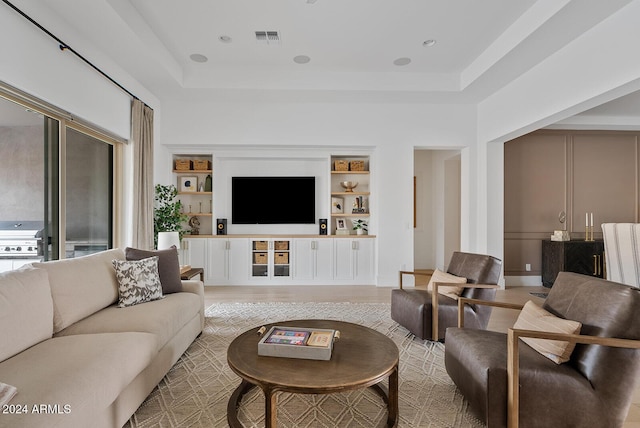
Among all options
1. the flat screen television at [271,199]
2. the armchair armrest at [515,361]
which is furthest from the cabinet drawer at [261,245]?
the armchair armrest at [515,361]

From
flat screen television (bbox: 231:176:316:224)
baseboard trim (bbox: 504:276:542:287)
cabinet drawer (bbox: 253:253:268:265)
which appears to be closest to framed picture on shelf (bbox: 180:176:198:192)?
flat screen television (bbox: 231:176:316:224)

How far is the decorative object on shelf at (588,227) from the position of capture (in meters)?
4.93

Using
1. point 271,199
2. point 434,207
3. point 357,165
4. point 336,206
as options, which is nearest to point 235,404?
point 271,199

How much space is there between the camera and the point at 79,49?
3.07 metres

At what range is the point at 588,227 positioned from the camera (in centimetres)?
517

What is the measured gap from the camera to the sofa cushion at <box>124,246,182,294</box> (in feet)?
9.36

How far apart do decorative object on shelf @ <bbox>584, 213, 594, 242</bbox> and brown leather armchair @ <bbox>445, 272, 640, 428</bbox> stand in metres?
4.22

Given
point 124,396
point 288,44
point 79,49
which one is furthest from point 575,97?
point 79,49

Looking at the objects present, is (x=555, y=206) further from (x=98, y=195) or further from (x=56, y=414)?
(x=98, y=195)

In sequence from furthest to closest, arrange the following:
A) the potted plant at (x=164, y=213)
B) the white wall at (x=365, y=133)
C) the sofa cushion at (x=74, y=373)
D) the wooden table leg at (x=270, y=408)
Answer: the white wall at (x=365, y=133) < the potted plant at (x=164, y=213) < the wooden table leg at (x=270, y=408) < the sofa cushion at (x=74, y=373)

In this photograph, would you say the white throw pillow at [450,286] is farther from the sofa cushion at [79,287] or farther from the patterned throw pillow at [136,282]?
the sofa cushion at [79,287]

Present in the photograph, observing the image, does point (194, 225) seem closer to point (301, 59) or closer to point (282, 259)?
point (282, 259)

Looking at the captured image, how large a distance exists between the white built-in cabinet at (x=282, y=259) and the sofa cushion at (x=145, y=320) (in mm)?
2542

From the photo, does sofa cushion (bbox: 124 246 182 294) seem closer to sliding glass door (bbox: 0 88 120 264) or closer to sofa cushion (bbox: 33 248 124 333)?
sofa cushion (bbox: 33 248 124 333)
